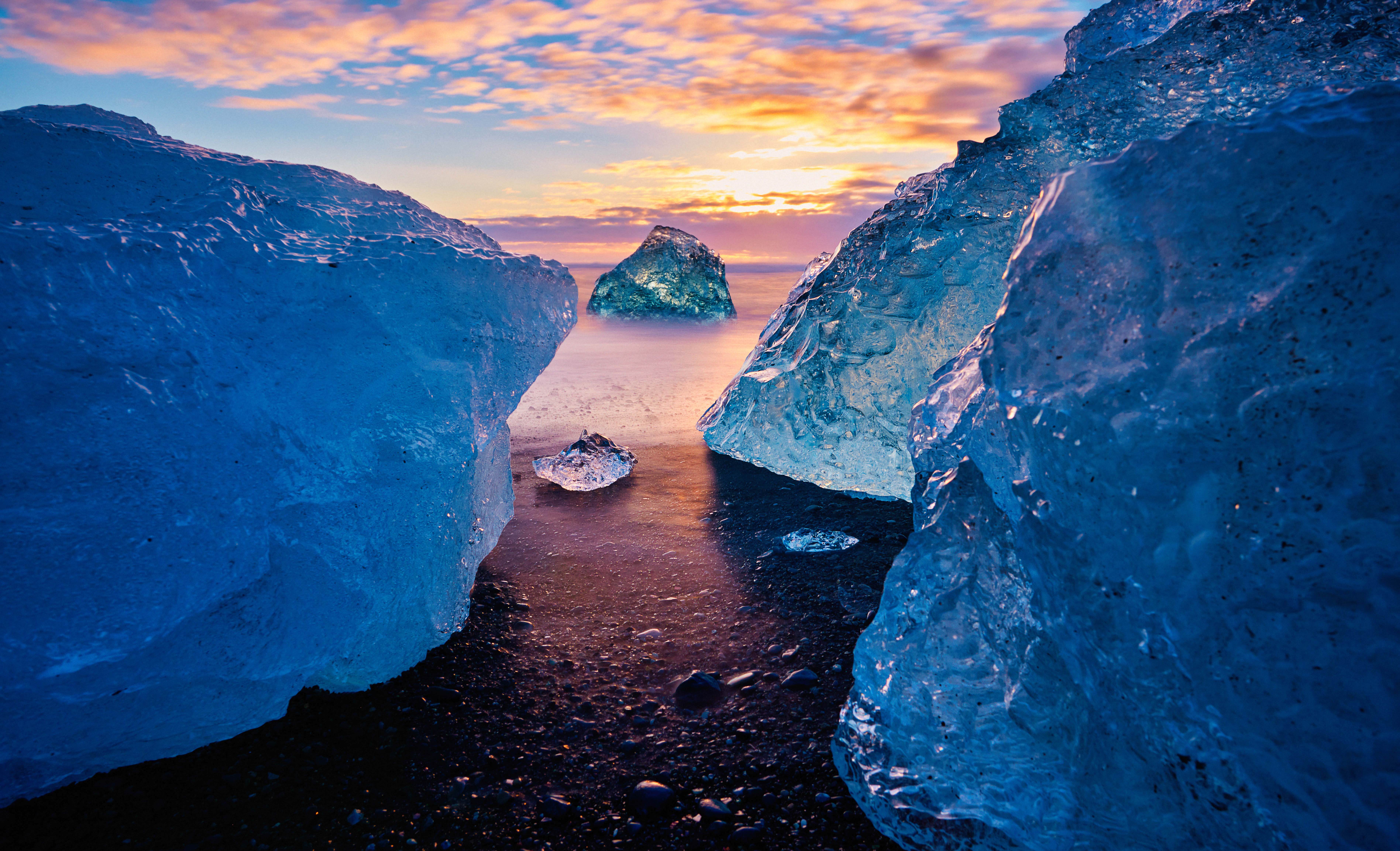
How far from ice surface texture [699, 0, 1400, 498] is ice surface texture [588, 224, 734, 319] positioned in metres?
6.87

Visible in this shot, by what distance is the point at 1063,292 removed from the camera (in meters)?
1.50

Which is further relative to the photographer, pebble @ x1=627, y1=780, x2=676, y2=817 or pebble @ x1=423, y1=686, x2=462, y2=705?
pebble @ x1=423, y1=686, x2=462, y2=705

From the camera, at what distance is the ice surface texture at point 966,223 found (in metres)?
2.02

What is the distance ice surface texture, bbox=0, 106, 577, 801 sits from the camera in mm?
A: 1813

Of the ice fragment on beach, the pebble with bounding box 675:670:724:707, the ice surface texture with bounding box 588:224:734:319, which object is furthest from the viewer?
the ice surface texture with bounding box 588:224:734:319

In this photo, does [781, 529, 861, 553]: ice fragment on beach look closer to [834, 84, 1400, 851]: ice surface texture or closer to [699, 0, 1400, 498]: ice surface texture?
[699, 0, 1400, 498]: ice surface texture

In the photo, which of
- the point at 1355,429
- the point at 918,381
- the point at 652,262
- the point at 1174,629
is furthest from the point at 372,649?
the point at 652,262

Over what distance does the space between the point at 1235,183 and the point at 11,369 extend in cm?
271

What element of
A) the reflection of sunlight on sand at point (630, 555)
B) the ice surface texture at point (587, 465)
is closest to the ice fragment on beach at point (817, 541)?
the reflection of sunlight on sand at point (630, 555)

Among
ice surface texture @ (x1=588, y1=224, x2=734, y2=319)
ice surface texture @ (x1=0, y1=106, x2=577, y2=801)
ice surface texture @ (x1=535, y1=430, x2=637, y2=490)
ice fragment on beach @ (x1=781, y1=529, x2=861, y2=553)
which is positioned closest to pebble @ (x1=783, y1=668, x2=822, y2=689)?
ice fragment on beach @ (x1=781, y1=529, x2=861, y2=553)

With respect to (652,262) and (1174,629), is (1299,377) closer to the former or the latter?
(1174,629)

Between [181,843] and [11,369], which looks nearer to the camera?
[181,843]

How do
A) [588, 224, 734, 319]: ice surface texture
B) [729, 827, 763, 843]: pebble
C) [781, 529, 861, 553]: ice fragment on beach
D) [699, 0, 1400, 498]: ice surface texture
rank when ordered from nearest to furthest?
[729, 827, 763, 843]: pebble, [699, 0, 1400, 498]: ice surface texture, [781, 529, 861, 553]: ice fragment on beach, [588, 224, 734, 319]: ice surface texture

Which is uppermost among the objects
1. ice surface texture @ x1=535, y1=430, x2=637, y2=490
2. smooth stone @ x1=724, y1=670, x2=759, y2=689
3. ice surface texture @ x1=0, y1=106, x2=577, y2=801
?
ice surface texture @ x1=0, y1=106, x2=577, y2=801
